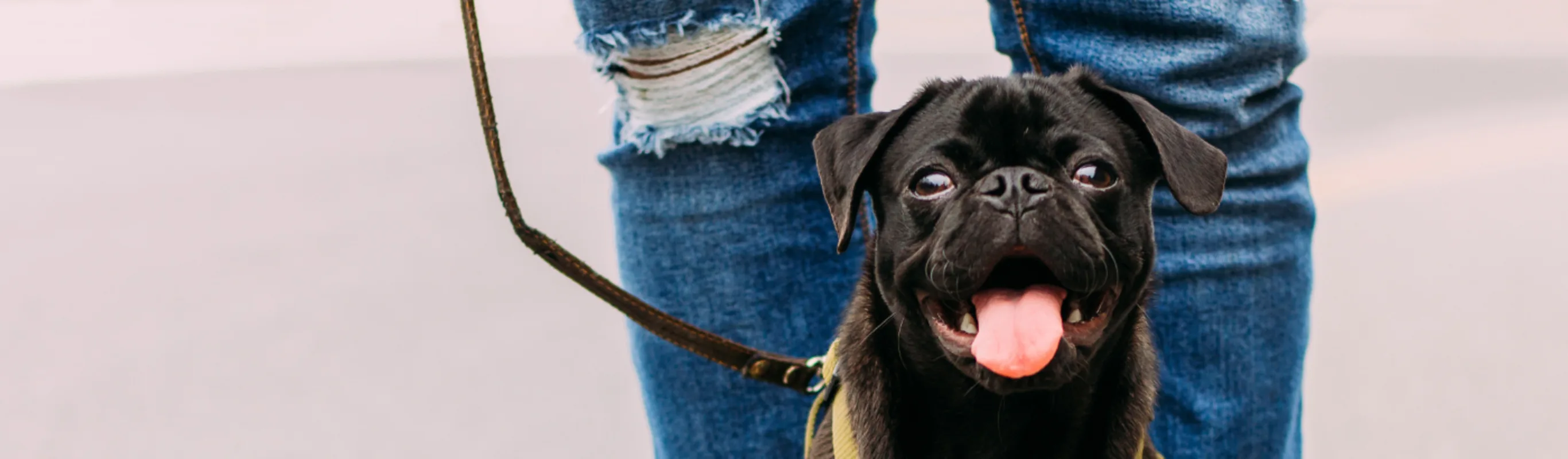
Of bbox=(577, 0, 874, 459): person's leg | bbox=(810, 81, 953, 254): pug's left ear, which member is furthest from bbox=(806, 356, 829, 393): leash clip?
bbox=(810, 81, 953, 254): pug's left ear

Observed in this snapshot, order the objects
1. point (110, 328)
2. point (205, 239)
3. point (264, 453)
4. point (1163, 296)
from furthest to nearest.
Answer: point (205, 239)
point (110, 328)
point (264, 453)
point (1163, 296)

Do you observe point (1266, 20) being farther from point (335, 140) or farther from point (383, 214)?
point (335, 140)

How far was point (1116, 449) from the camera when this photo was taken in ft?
5.74

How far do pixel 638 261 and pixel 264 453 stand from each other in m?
1.21

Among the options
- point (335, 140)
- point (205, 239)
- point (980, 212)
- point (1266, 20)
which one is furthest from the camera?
point (335, 140)

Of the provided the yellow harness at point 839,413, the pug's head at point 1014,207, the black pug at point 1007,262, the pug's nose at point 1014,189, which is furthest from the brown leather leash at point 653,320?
the pug's nose at point 1014,189

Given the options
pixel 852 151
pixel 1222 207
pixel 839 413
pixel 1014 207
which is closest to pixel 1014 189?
pixel 1014 207

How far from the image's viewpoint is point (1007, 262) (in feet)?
5.21

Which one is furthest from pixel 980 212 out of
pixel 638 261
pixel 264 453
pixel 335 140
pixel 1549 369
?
pixel 335 140

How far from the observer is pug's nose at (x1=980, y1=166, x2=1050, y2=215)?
1.51 meters

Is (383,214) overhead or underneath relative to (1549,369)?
overhead

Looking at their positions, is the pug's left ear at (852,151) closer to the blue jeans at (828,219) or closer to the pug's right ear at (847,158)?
the pug's right ear at (847,158)

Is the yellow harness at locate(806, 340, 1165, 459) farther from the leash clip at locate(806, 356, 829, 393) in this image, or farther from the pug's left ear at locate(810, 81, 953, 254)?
the pug's left ear at locate(810, 81, 953, 254)

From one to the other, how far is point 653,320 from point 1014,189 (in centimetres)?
78
